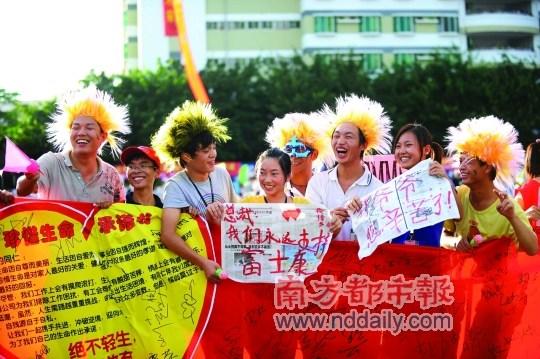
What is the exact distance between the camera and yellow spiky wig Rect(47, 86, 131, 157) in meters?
5.99

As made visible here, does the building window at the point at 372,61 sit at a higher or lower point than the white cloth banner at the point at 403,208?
higher

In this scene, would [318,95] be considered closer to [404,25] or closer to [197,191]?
[404,25]

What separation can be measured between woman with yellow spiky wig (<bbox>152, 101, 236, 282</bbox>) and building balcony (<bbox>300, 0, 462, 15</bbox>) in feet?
164

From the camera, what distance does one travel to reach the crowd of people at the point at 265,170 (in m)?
5.41

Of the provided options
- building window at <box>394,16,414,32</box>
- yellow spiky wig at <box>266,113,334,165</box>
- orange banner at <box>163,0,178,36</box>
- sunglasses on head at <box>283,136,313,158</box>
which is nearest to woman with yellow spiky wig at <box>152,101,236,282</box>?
sunglasses on head at <box>283,136,313,158</box>

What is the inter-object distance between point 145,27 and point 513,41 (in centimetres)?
2589

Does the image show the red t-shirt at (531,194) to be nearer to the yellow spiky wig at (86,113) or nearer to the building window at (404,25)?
the yellow spiky wig at (86,113)

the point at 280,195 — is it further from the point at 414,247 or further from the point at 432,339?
the point at 432,339

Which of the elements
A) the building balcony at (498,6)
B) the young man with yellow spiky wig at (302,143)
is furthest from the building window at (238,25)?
the young man with yellow spiky wig at (302,143)

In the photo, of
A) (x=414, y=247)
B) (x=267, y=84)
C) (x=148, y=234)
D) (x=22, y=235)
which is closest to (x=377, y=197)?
(x=414, y=247)

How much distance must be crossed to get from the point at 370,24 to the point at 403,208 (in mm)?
50835

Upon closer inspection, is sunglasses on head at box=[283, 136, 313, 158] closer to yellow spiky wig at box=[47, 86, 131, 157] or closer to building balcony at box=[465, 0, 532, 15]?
yellow spiky wig at box=[47, 86, 131, 157]

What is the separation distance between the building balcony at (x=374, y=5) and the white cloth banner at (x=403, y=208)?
5026 cm

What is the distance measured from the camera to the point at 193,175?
5.57m
